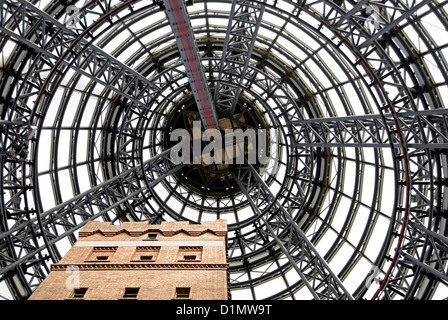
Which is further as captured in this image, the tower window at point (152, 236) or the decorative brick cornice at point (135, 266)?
the tower window at point (152, 236)

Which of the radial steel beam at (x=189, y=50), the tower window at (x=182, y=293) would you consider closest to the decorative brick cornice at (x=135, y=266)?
the tower window at (x=182, y=293)

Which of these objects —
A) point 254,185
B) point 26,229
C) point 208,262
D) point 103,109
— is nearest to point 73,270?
point 26,229

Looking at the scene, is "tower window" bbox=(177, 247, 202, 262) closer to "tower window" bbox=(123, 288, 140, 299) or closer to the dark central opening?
"tower window" bbox=(123, 288, 140, 299)

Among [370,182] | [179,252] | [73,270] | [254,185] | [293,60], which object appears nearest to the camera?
[73,270]

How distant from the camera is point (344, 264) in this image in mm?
25828

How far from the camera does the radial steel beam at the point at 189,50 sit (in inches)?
629

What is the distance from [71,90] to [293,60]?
14921 mm

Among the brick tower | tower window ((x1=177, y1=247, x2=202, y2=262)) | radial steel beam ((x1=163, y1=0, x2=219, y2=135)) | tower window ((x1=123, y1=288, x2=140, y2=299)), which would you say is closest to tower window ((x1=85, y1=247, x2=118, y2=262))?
the brick tower

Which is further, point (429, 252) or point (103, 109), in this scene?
point (103, 109)

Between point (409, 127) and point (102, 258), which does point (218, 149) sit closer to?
point (102, 258)

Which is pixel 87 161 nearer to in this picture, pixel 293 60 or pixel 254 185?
pixel 254 185

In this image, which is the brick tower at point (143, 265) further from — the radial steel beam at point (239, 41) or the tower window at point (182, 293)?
the radial steel beam at point (239, 41)

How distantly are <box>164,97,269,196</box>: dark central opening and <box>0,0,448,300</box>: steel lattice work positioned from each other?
21 cm

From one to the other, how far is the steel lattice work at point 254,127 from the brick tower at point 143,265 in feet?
6.38
